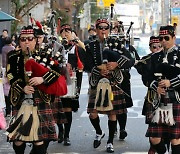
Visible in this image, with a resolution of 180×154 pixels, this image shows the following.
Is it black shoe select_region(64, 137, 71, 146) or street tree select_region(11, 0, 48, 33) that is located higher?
street tree select_region(11, 0, 48, 33)

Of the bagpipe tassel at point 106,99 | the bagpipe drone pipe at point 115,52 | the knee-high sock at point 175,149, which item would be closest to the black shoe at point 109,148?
the bagpipe tassel at point 106,99

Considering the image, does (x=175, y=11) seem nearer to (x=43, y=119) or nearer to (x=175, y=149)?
(x=175, y=149)

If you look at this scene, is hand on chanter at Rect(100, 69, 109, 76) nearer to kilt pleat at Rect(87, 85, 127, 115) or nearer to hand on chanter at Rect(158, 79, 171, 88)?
kilt pleat at Rect(87, 85, 127, 115)

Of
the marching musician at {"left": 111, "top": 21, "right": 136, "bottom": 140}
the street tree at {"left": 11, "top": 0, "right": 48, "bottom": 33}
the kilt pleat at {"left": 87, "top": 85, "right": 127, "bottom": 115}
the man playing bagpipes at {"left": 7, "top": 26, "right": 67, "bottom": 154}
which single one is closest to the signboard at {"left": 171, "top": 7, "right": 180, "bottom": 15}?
the street tree at {"left": 11, "top": 0, "right": 48, "bottom": 33}

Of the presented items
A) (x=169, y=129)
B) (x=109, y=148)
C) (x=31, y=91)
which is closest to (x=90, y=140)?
(x=109, y=148)

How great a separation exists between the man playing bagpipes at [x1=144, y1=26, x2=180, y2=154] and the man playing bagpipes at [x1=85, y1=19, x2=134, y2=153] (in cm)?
122

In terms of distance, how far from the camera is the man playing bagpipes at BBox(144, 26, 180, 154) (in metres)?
5.96

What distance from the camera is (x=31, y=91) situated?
18.7 feet

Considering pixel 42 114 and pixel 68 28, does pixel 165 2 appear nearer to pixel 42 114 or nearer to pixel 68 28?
pixel 68 28

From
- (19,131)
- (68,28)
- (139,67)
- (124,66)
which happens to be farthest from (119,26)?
(19,131)

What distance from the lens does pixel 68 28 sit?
829 centimetres

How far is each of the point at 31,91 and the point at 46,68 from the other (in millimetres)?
314

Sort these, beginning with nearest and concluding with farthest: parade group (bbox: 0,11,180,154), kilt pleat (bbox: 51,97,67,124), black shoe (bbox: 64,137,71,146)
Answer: parade group (bbox: 0,11,180,154), kilt pleat (bbox: 51,97,67,124), black shoe (bbox: 64,137,71,146)

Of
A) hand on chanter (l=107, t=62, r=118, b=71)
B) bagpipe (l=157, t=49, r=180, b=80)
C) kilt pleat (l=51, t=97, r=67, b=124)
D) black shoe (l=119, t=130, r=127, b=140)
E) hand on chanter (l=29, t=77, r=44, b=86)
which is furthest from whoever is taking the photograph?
black shoe (l=119, t=130, r=127, b=140)
